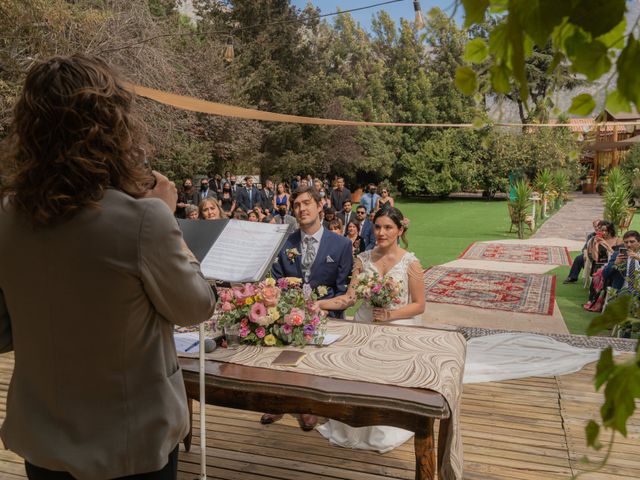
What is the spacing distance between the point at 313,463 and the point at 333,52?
3981 cm

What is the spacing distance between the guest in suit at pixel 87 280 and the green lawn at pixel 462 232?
4.97 m

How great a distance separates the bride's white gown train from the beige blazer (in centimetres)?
213

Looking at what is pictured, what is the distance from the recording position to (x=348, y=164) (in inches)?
1220

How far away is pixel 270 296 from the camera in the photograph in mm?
2756

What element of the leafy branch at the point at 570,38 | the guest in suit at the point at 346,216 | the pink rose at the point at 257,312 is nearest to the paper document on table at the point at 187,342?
the pink rose at the point at 257,312

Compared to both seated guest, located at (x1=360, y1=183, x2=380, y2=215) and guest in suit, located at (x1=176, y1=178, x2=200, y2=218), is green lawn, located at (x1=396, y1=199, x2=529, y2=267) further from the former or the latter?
guest in suit, located at (x1=176, y1=178, x2=200, y2=218)

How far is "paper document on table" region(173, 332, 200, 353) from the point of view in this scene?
265cm

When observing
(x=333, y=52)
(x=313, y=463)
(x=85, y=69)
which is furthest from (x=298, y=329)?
(x=333, y=52)

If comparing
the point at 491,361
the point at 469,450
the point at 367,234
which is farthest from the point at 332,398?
the point at 367,234

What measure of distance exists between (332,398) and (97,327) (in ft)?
3.64

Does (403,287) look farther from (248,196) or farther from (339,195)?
(248,196)

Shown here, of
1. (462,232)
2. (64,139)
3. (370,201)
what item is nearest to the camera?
(64,139)

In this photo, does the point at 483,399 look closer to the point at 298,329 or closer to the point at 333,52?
the point at 298,329

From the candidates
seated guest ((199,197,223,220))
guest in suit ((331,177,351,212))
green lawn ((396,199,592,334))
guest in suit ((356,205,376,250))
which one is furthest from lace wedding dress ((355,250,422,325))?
guest in suit ((331,177,351,212))
